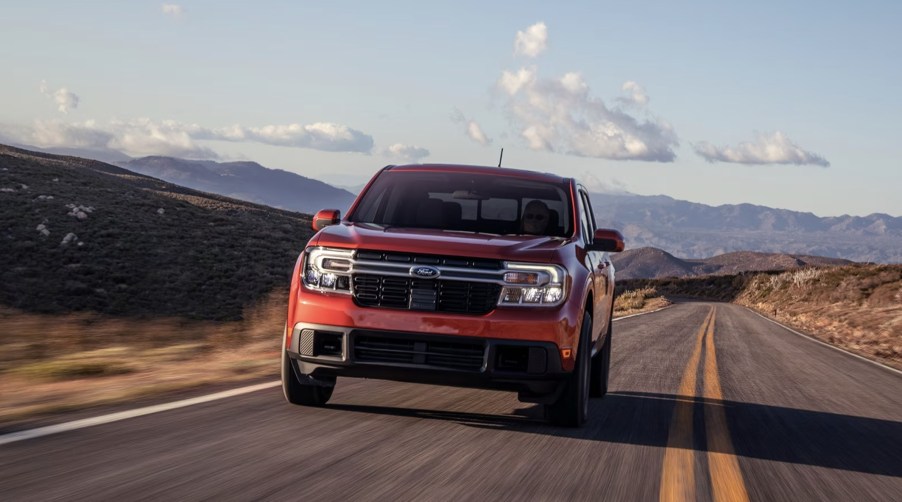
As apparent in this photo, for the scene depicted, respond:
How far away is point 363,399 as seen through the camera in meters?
7.74

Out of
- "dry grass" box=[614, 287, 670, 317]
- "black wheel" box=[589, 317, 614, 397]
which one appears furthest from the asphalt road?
"dry grass" box=[614, 287, 670, 317]

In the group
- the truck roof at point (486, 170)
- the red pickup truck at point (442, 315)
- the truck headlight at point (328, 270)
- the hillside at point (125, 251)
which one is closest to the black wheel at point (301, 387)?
the red pickup truck at point (442, 315)

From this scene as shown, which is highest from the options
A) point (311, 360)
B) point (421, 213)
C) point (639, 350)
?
point (421, 213)

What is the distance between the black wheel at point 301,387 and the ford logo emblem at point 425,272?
1139mm

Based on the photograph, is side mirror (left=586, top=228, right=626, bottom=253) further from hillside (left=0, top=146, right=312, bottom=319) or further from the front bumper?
hillside (left=0, top=146, right=312, bottom=319)

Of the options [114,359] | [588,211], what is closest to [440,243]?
[588,211]

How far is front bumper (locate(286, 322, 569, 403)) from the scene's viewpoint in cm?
632

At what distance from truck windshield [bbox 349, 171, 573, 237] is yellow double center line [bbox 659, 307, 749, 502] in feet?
6.11

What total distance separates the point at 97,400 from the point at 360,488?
297 cm

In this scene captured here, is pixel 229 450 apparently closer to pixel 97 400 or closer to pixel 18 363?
pixel 97 400

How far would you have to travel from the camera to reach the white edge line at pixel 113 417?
545 centimetres

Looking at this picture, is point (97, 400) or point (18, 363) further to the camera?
point (18, 363)

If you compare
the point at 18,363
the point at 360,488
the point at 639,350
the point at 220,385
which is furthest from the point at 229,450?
the point at 639,350

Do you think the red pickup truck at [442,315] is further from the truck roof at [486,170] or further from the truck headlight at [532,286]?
the truck roof at [486,170]
